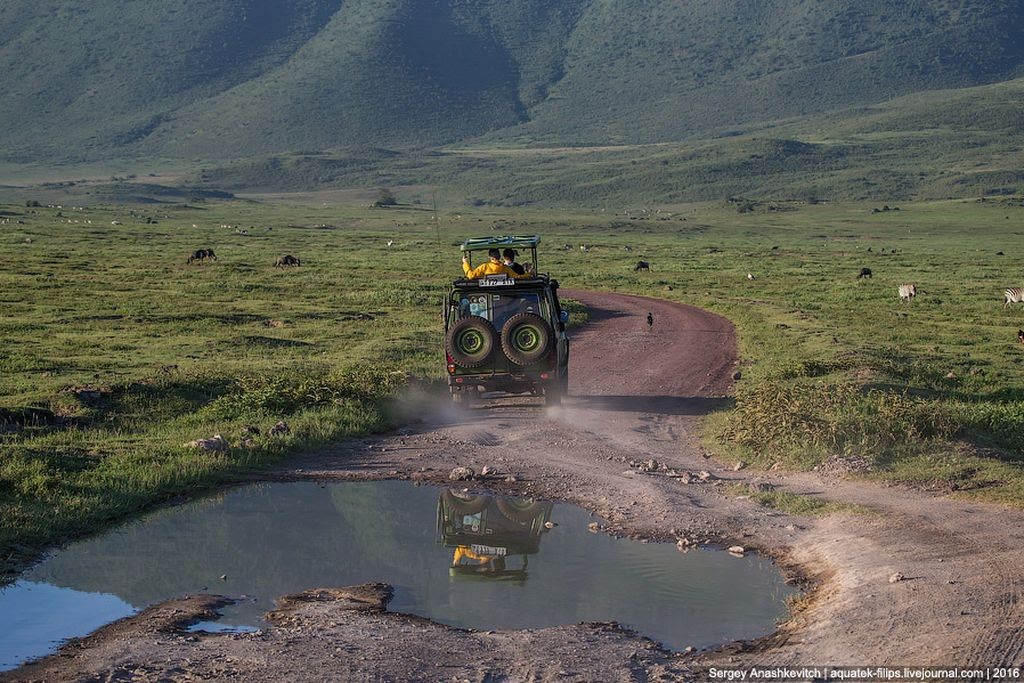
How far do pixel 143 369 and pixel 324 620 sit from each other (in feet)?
42.0

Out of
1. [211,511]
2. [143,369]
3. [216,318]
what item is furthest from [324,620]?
[216,318]

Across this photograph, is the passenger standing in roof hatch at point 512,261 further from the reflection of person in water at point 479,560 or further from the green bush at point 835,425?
the reflection of person in water at point 479,560

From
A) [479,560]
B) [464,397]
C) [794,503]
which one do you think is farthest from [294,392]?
[794,503]

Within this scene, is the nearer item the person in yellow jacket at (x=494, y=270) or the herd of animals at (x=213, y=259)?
the person in yellow jacket at (x=494, y=270)

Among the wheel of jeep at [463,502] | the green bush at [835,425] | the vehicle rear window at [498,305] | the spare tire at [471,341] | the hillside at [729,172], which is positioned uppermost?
the hillside at [729,172]

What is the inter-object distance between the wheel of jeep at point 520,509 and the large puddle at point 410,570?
19 mm

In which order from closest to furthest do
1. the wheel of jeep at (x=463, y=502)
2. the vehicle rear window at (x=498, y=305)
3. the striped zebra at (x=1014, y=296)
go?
the wheel of jeep at (x=463, y=502)
the vehicle rear window at (x=498, y=305)
the striped zebra at (x=1014, y=296)

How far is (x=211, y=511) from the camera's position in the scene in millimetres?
12320

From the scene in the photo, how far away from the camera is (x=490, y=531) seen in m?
11.6

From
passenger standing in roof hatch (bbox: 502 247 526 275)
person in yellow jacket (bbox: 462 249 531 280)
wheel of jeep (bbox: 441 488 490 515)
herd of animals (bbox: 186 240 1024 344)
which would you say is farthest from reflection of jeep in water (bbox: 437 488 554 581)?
herd of animals (bbox: 186 240 1024 344)

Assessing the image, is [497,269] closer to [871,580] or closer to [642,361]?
[642,361]

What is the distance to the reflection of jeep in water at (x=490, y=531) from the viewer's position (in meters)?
10.6

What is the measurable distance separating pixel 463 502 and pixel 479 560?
74.3 inches

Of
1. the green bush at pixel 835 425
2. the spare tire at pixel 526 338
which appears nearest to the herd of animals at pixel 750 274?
the green bush at pixel 835 425
